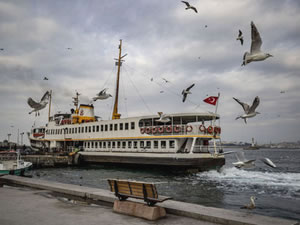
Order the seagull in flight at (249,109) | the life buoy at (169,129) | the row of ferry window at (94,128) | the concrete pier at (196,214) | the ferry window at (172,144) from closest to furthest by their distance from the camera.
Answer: the concrete pier at (196,214)
the seagull in flight at (249,109)
the life buoy at (169,129)
the ferry window at (172,144)
the row of ferry window at (94,128)

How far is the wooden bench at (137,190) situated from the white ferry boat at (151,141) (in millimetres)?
12954

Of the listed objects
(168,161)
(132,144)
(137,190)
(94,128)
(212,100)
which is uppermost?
(212,100)

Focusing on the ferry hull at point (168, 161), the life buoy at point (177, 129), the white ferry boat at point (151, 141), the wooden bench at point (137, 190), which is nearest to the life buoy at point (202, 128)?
the white ferry boat at point (151, 141)

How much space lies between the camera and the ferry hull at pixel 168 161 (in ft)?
83.5

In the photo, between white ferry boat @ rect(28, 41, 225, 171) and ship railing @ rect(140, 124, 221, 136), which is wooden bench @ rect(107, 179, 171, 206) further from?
ship railing @ rect(140, 124, 221, 136)

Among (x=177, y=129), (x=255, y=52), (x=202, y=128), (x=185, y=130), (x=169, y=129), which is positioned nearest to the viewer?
(x=255, y=52)

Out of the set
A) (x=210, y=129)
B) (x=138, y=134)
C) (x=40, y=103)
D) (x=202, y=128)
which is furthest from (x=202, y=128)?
(x=40, y=103)

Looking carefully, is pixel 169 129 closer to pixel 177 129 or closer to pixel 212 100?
pixel 177 129

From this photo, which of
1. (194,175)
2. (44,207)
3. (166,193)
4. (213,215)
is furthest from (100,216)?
(194,175)

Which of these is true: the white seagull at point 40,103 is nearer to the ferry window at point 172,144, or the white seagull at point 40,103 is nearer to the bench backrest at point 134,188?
the ferry window at point 172,144

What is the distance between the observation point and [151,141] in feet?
97.5

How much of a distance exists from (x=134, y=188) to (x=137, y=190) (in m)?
0.13

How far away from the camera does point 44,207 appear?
859 cm

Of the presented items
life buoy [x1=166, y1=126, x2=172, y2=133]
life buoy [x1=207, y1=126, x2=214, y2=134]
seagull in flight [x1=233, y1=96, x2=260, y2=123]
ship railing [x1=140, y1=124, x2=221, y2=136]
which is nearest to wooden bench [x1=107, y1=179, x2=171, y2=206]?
seagull in flight [x1=233, y1=96, x2=260, y2=123]
